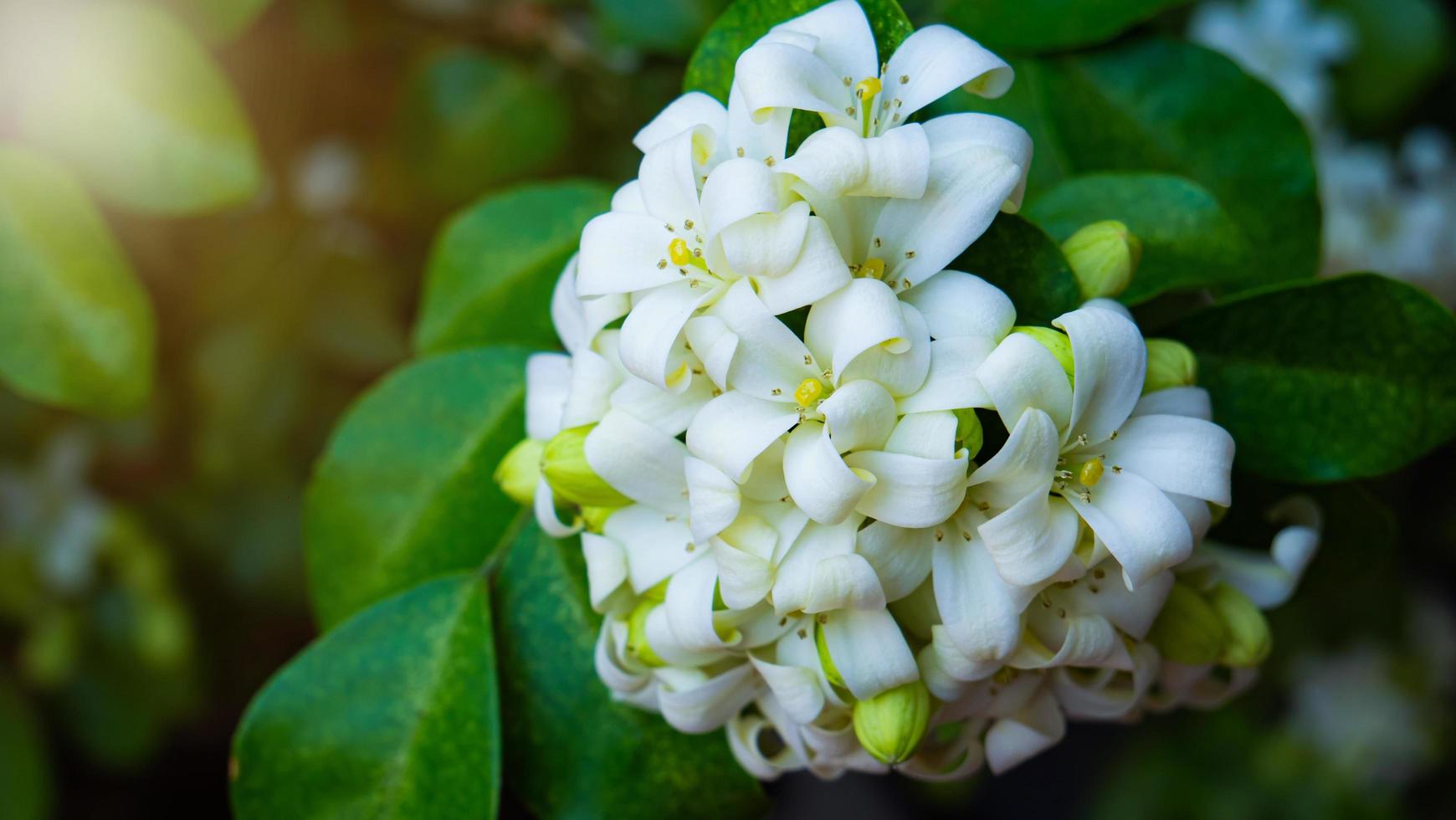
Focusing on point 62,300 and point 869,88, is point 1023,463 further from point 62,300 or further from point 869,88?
point 62,300

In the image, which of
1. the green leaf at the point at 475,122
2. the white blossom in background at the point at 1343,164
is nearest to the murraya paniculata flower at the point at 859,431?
the green leaf at the point at 475,122

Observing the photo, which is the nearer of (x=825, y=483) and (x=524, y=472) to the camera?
(x=825, y=483)

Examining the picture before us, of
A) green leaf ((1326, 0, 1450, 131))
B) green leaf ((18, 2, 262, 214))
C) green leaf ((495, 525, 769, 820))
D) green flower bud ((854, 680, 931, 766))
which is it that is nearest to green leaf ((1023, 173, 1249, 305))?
green flower bud ((854, 680, 931, 766))

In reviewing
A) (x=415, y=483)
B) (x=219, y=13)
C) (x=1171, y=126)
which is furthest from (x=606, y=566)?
(x=219, y=13)

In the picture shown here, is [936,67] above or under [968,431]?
above

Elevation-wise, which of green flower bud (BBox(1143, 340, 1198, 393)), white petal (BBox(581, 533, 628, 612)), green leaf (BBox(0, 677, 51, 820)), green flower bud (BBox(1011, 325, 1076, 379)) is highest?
green flower bud (BBox(1011, 325, 1076, 379))

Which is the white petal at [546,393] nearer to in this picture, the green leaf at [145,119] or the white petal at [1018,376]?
the white petal at [1018,376]

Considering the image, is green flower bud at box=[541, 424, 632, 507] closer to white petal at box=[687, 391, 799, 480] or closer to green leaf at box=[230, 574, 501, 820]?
white petal at box=[687, 391, 799, 480]
